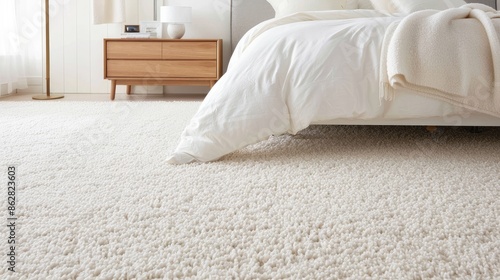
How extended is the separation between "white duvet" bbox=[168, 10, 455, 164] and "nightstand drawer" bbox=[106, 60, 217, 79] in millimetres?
2343

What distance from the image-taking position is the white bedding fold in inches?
75.0

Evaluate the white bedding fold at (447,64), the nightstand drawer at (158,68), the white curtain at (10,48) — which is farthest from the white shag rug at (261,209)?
the white curtain at (10,48)

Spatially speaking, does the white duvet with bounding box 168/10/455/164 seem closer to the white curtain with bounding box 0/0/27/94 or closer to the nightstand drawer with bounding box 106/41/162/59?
the nightstand drawer with bounding box 106/41/162/59

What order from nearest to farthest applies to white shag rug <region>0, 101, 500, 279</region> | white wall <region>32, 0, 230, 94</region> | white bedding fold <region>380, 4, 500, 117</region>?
1. white shag rug <region>0, 101, 500, 279</region>
2. white bedding fold <region>380, 4, 500, 117</region>
3. white wall <region>32, 0, 230, 94</region>

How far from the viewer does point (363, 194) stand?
1530 millimetres

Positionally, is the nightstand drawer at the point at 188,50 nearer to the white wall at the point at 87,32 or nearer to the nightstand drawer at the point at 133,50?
the nightstand drawer at the point at 133,50

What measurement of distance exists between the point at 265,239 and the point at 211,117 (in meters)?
0.82

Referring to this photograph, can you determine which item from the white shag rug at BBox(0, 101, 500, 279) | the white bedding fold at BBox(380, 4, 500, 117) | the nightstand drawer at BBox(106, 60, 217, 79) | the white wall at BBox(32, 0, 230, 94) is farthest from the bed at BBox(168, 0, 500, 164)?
the white wall at BBox(32, 0, 230, 94)

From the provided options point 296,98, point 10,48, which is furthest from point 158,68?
point 296,98

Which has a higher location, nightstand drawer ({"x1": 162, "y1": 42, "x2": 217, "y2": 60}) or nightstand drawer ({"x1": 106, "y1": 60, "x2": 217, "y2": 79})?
nightstand drawer ({"x1": 162, "y1": 42, "x2": 217, "y2": 60})

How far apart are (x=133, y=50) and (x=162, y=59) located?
232mm

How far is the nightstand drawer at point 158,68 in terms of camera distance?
14.3 ft

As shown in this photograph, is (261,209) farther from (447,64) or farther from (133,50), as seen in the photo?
(133,50)

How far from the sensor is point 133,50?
171 inches
